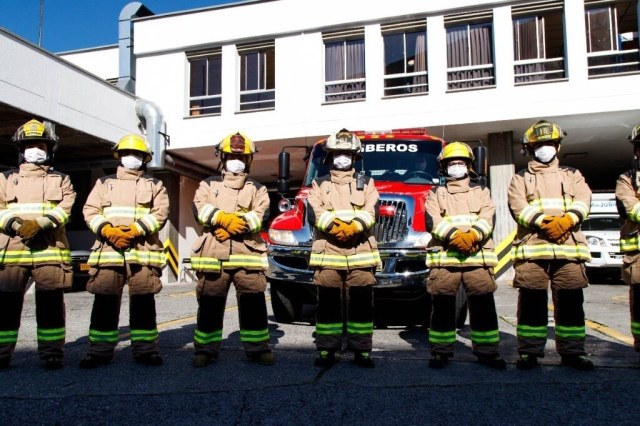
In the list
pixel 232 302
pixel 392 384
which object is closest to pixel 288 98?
pixel 232 302

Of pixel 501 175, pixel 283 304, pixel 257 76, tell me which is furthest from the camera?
pixel 257 76

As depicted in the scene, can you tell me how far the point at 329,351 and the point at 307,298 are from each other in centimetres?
164

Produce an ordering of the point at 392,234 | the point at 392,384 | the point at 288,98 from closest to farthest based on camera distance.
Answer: the point at 392,384 → the point at 392,234 → the point at 288,98

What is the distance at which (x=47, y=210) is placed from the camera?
13.6 feet

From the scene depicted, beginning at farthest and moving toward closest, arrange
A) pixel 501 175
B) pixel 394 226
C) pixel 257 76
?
pixel 257 76 → pixel 501 175 → pixel 394 226

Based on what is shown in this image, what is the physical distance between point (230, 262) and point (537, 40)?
12186 millimetres

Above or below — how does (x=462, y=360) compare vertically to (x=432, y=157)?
below

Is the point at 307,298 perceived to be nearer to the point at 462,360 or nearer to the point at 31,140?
the point at 462,360

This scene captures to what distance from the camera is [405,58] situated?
14.2m

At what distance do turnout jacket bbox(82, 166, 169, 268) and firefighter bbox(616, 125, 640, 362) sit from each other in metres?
3.75

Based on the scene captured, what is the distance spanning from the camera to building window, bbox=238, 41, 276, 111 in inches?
607

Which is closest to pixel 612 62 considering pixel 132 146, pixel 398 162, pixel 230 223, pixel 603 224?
pixel 603 224

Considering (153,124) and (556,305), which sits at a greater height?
(153,124)

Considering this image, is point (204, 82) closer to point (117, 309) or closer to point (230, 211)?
point (230, 211)
